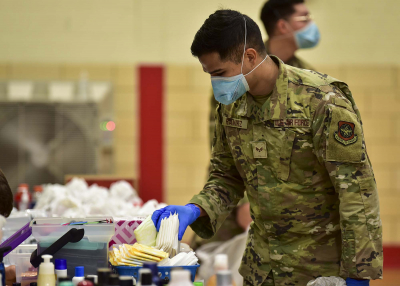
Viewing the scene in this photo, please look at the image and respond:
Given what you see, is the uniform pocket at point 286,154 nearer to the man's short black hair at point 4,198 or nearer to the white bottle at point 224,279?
the white bottle at point 224,279

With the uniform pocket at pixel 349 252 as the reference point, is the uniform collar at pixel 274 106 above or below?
above

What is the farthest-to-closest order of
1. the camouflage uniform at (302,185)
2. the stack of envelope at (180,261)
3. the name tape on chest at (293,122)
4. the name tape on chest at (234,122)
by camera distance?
1. the name tape on chest at (234,122)
2. the name tape on chest at (293,122)
3. the camouflage uniform at (302,185)
4. the stack of envelope at (180,261)

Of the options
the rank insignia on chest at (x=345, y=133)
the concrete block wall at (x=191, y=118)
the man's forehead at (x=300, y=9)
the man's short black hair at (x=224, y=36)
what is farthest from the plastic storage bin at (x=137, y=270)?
the concrete block wall at (x=191, y=118)

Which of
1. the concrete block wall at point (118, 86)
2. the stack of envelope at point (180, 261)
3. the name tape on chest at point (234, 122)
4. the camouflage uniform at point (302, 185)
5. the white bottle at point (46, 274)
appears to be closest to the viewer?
the white bottle at point (46, 274)

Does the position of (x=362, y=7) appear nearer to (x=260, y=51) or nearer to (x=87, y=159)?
(x=87, y=159)

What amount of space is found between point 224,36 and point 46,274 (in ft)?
2.92

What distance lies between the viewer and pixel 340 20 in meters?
5.08

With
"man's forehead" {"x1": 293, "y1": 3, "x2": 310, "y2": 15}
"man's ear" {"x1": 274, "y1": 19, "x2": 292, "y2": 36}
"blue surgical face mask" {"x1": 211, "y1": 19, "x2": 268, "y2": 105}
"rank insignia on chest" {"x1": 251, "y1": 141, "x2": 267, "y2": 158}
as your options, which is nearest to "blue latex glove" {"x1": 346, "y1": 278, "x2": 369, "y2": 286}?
"rank insignia on chest" {"x1": 251, "y1": 141, "x2": 267, "y2": 158}

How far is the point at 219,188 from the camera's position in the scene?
1.88 m

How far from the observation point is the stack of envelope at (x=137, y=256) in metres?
1.31

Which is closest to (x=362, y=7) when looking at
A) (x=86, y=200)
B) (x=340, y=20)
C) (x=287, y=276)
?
(x=340, y=20)

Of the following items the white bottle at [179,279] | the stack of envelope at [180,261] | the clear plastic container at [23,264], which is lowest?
the clear plastic container at [23,264]

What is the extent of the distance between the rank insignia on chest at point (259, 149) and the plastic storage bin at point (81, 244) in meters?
0.59

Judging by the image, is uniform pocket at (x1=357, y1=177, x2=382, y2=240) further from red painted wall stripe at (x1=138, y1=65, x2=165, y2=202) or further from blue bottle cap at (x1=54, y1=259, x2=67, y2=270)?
red painted wall stripe at (x1=138, y1=65, x2=165, y2=202)
